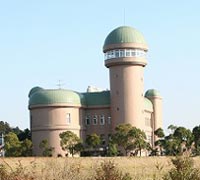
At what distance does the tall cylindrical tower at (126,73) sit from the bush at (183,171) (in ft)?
219

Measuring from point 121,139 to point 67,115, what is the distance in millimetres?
13475

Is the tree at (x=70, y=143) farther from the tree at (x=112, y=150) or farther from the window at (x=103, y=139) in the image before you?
the window at (x=103, y=139)

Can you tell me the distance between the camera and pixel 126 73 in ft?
254

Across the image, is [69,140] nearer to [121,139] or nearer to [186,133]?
[121,139]

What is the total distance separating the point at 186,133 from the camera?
68875 millimetres

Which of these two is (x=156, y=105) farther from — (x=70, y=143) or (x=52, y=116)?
(x=70, y=143)

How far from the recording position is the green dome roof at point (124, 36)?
78581 mm

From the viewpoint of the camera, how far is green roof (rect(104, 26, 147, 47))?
78.6 m

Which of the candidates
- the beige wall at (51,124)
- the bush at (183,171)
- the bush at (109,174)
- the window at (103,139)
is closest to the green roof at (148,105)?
the window at (103,139)

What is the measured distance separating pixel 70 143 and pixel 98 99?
14.2 m

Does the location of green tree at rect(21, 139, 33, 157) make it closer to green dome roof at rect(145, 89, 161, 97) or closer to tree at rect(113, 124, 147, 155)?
tree at rect(113, 124, 147, 155)

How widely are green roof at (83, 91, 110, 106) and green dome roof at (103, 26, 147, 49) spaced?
7.46 m

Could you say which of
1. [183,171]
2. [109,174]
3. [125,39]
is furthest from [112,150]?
[183,171]

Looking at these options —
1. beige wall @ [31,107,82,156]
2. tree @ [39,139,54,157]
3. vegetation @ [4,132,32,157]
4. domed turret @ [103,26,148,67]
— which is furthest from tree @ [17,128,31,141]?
domed turret @ [103,26,148,67]
